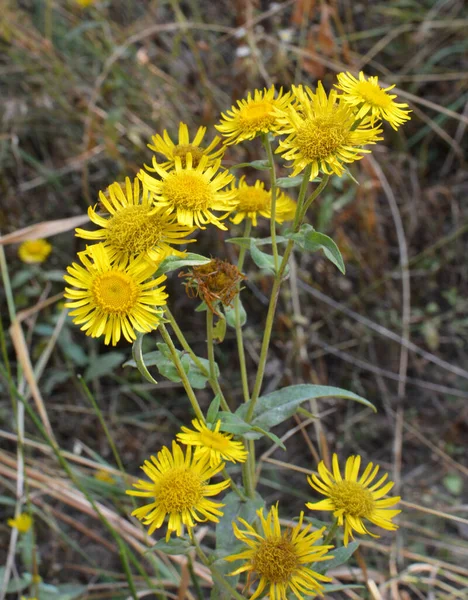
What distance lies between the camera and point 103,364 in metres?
2.80

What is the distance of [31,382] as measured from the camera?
2.06 m

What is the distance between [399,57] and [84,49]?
194cm

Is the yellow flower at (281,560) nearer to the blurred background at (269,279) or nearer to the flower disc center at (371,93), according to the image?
the flower disc center at (371,93)

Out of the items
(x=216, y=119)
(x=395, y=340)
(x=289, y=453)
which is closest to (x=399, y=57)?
(x=216, y=119)

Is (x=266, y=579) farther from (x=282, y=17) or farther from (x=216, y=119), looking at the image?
(x=282, y=17)

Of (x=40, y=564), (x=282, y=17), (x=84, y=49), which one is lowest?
(x=40, y=564)

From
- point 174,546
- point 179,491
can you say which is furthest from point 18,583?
point 179,491

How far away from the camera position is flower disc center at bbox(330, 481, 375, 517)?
133 cm

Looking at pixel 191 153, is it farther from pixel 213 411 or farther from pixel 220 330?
pixel 213 411

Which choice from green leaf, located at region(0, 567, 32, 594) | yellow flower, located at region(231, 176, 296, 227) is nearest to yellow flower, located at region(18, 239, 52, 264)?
green leaf, located at region(0, 567, 32, 594)

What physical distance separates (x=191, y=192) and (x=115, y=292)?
0.27m

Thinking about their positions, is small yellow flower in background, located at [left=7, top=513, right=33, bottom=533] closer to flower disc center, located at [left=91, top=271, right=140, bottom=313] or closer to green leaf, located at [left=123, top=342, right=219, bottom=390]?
green leaf, located at [left=123, top=342, right=219, bottom=390]

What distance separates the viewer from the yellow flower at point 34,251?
2.98 meters

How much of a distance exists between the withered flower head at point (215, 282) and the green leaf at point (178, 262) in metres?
0.06
